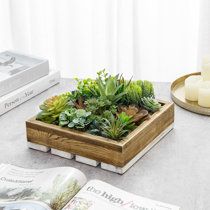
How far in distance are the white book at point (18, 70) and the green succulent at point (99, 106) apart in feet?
1.10

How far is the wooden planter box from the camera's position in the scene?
1.17 meters

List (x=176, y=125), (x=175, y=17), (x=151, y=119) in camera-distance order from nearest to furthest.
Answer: (x=151, y=119) < (x=176, y=125) < (x=175, y=17)

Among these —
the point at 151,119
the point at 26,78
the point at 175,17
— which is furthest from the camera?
the point at 175,17

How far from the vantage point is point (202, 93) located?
4.71ft

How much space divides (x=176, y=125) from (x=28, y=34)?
142cm

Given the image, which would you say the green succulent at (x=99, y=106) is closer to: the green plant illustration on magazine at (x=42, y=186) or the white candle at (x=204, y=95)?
the green plant illustration on magazine at (x=42, y=186)

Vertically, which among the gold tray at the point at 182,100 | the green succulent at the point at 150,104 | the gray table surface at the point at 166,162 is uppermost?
the green succulent at the point at 150,104

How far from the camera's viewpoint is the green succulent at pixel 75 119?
1215 millimetres

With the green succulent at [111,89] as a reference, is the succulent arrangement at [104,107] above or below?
below

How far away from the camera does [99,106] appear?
1269 millimetres

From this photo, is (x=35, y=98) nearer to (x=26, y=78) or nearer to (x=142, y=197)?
(x=26, y=78)

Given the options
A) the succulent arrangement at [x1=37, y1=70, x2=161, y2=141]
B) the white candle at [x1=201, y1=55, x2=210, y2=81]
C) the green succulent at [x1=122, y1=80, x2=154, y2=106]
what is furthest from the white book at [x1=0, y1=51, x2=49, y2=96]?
the white candle at [x1=201, y1=55, x2=210, y2=81]

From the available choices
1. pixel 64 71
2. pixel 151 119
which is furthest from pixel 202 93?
pixel 64 71

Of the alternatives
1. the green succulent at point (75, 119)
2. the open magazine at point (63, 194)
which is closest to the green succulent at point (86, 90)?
the green succulent at point (75, 119)
